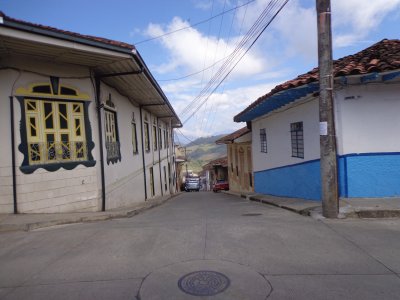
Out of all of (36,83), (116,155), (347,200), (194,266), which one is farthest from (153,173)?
(194,266)

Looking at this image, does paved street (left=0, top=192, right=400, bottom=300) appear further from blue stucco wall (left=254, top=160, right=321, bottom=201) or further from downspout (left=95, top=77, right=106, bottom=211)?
blue stucco wall (left=254, top=160, right=321, bottom=201)

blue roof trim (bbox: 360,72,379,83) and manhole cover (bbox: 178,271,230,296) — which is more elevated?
blue roof trim (bbox: 360,72,379,83)

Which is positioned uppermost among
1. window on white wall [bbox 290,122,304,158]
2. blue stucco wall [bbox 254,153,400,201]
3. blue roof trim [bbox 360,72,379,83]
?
blue roof trim [bbox 360,72,379,83]

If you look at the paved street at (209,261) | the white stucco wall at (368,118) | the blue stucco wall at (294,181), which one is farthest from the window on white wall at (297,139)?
the paved street at (209,261)

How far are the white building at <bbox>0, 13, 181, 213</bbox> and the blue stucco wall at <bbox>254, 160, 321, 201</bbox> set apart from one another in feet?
17.9

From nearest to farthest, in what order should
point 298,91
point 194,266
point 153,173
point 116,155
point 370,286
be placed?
point 370,286, point 194,266, point 298,91, point 116,155, point 153,173

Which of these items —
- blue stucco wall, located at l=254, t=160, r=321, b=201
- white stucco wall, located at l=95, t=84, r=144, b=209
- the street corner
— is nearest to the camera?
the street corner

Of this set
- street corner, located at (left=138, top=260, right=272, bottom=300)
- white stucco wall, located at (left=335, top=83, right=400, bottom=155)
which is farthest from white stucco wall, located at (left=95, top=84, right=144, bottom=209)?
white stucco wall, located at (left=335, top=83, right=400, bottom=155)

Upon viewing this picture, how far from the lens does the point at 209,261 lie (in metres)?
4.18

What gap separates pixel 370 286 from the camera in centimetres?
337

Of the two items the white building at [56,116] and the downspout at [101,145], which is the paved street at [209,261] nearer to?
the white building at [56,116]

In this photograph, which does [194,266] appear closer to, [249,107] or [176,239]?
[176,239]

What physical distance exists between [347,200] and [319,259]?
12.0 feet

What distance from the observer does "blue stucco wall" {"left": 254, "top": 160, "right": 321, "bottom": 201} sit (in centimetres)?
891
